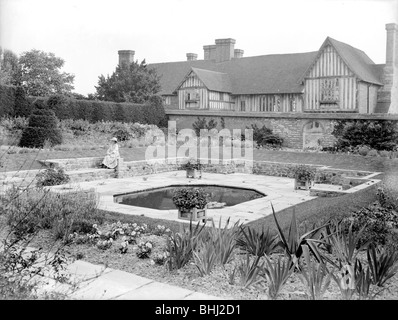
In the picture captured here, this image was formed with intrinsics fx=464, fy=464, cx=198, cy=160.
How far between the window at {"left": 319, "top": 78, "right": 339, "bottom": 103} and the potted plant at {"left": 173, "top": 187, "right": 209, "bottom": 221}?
60.2 feet

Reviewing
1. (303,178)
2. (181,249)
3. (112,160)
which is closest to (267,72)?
(112,160)

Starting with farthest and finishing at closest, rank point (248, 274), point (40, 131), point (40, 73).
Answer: point (40, 73) → point (40, 131) → point (248, 274)

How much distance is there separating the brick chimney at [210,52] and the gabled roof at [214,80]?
321 cm

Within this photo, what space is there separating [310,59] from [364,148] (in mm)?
11781

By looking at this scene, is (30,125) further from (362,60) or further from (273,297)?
(362,60)

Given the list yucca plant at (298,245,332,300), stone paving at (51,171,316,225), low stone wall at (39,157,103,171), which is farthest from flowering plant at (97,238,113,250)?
low stone wall at (39,157,103,171)

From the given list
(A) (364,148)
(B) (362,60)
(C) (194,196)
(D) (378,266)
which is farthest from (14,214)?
(B) (362,60)

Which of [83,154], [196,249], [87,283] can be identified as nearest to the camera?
[87,283]

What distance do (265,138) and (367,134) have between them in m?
4.56

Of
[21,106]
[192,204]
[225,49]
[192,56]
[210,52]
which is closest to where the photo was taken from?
[192,204]

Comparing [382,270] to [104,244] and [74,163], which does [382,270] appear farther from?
[74,163]

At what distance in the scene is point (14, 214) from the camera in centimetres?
672

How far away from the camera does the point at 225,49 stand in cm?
3198

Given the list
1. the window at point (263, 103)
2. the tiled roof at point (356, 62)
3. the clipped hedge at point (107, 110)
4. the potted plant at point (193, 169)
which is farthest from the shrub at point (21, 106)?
the tiled roof at point (356, 62)
